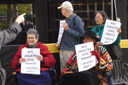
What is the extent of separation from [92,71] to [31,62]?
1.05m

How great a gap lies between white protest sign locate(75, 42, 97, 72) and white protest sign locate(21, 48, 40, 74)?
73 cm

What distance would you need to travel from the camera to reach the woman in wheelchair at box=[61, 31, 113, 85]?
3877 millimetres

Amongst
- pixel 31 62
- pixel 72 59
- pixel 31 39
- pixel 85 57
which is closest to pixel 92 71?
pixel 85 57

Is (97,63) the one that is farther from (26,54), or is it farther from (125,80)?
(125,80)

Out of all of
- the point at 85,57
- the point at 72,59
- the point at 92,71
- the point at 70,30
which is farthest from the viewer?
the point at 70,30

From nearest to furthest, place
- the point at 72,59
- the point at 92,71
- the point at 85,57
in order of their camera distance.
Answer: the point at 85,57
the point at 92,71
the point at 72,59

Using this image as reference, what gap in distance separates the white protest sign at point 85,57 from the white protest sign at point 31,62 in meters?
0.73

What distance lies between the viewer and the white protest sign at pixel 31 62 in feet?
14.0

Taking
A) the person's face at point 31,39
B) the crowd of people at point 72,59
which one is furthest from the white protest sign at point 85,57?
the person's face at point 31,39

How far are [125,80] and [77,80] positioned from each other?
248cm

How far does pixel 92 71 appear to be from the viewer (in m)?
4.16

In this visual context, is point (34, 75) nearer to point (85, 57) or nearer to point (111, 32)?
point (85, 57)

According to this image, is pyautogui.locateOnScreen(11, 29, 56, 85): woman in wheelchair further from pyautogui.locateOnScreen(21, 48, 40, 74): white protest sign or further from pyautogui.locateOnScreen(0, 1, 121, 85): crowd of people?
pyautogui.locateOnScreen(21, 48, 40, 74): white protest sign

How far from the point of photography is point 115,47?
4.69 m
